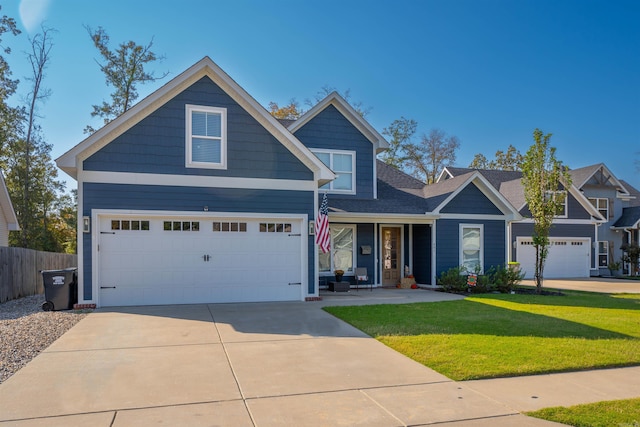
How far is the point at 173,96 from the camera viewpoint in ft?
36.5

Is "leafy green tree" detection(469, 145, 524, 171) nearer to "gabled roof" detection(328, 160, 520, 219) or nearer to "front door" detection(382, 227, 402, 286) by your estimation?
"gabled roof" detection(328, 160, 520, 219)

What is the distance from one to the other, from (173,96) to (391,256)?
369 inches

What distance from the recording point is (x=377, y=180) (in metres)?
17.6

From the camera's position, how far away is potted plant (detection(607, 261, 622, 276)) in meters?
25.9

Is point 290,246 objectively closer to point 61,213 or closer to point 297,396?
point 297,396

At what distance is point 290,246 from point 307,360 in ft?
19.4

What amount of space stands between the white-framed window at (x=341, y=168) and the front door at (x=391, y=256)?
2.13 metres

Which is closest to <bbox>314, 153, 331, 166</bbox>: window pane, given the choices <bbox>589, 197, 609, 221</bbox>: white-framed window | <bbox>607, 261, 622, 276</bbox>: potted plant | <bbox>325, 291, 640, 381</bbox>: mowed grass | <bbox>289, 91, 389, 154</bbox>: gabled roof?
<bbox>289, 91, 389, 154</bbox>: gabled roof

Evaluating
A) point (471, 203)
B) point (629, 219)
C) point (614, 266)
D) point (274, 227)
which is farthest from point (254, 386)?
point (629, 219)

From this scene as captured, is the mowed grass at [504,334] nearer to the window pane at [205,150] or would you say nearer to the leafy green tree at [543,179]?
the leafy green tree at [543,179]

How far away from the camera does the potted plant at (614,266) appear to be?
1019 inches

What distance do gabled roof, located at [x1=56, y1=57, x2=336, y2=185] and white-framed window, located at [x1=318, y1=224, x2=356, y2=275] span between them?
11.7 feet

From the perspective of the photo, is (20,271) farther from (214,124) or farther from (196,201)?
(214,124)

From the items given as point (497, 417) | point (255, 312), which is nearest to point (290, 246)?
point (255, 312)
